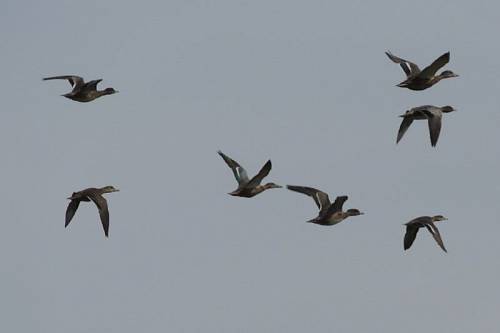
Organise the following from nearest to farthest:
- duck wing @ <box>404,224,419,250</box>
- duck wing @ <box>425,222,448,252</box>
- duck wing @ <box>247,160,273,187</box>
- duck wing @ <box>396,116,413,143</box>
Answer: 1. duck wing @ <box>247,160,273,187</box>
2. duck wing @ <box>425,222,448,252</box>
3. duck wing @ <box>404,224,419,250</box>
4. duck wing @ <box>396,116,413,143</box>

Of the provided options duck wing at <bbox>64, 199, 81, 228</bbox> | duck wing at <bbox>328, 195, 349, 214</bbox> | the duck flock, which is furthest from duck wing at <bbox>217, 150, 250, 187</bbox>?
duck wing at <bbox>64, 199, 81, 228</bbox>

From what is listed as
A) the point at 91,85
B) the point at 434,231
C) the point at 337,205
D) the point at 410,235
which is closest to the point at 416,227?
the point at 410,235

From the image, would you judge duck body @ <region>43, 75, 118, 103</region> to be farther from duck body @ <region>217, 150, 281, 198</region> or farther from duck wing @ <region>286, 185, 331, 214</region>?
duck wing @ <region>286, 185, 331, 214</region>

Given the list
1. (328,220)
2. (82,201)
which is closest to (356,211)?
(328,220)

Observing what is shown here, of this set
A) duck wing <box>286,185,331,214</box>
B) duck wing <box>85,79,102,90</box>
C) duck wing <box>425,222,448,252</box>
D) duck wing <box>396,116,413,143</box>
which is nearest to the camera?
duck wing <box>425,222,448,252</box>

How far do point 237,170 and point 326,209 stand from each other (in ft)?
12.5

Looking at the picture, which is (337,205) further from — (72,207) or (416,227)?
(72,207)

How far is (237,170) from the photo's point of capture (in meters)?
62.8

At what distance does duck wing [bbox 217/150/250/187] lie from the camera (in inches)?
2446

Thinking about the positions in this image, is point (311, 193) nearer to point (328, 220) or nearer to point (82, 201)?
point (328, 220)

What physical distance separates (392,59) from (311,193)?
6.79 meters

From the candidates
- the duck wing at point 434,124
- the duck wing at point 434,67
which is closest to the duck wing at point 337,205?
the duck wing at point 434,124

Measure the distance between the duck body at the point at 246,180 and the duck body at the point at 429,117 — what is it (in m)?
5.32

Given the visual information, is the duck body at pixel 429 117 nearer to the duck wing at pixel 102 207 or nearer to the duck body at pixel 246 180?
the duck body at pixel 246 180
